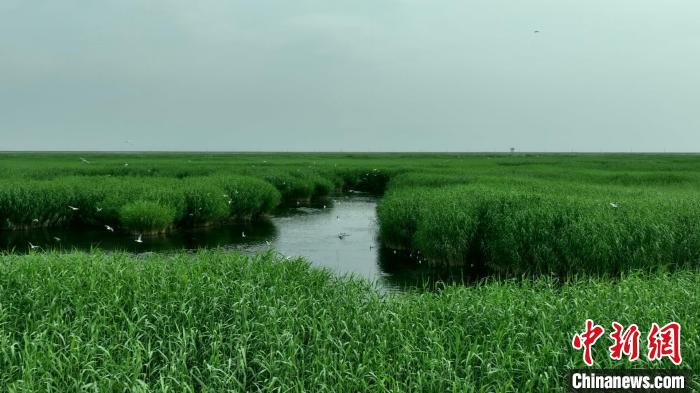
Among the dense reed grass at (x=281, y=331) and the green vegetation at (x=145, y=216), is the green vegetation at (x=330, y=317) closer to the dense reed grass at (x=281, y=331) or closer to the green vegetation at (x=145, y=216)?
the dense reed grass at (x=281, y=331)

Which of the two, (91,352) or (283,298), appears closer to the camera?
(91,352)

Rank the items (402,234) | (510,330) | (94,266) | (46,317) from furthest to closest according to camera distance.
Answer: (402,234)
(94,266)
(46,317)
(510,330)

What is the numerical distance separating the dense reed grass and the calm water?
15.7 ft

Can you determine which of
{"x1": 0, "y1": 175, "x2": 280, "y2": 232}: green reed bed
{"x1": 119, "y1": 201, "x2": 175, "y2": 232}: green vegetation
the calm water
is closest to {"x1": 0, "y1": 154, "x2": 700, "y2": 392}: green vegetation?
the calm water

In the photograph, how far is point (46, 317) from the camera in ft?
22.5

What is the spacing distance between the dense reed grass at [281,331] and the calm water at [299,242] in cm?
478

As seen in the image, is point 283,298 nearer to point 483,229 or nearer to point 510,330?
point 510,330

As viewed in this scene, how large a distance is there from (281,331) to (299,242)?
12023 millimetres

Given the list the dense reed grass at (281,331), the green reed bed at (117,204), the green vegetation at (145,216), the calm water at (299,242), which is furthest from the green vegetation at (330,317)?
the green reed bed at (117,204)

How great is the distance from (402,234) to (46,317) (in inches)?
464

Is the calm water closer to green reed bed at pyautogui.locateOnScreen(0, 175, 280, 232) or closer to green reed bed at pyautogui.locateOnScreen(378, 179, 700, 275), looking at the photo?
green reed bed at pyautogui.locateOnScreen(0, 175, 280, 232)

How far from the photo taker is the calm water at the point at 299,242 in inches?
555

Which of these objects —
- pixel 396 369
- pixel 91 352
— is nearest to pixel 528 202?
pixel 396 369

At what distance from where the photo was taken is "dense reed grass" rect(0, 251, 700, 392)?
17.7 ft
